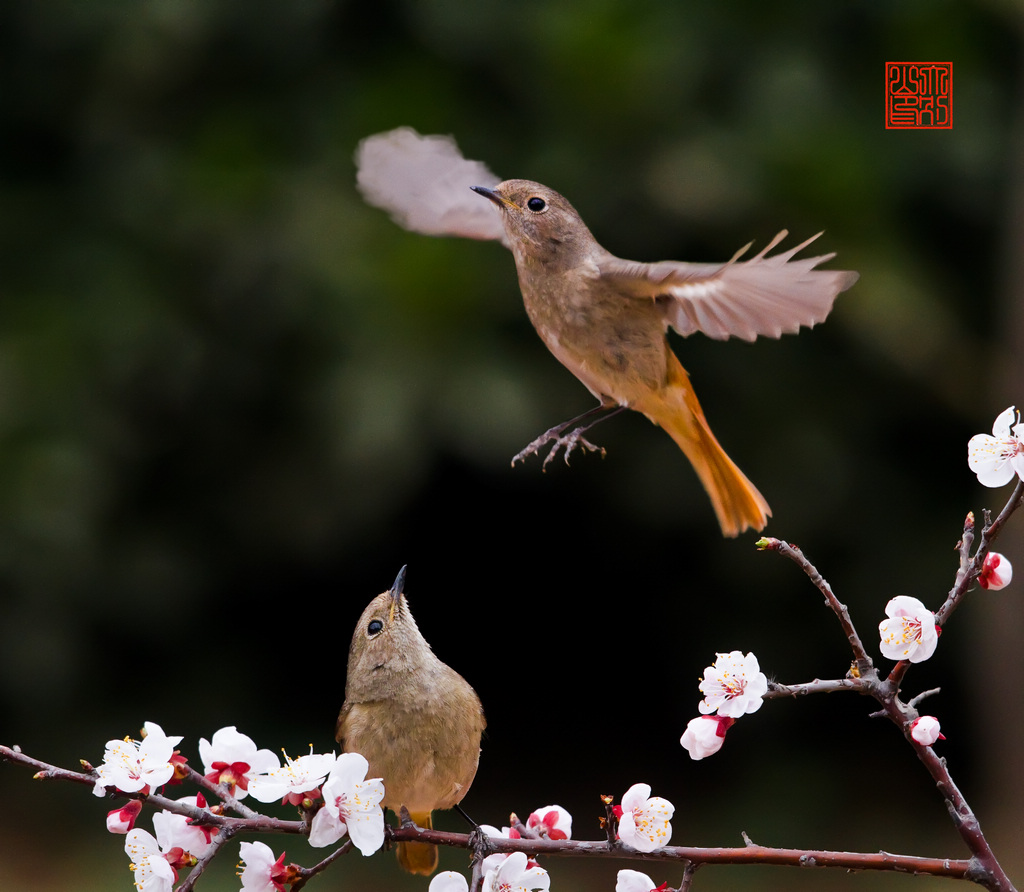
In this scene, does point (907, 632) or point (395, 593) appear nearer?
point (907, 632)

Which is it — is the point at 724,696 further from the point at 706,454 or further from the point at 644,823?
the point at 706,454

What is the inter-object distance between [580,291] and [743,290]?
27 centimetres

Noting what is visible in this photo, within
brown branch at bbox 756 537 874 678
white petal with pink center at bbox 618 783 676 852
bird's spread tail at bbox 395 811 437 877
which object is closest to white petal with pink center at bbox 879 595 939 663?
brown branch at bbox 756 537 874 678

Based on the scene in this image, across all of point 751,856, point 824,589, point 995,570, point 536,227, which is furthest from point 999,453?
point 536,227

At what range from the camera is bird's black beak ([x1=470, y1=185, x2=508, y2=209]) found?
154cm

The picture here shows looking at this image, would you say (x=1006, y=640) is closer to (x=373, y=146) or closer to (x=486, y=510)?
(x=486, y=510)

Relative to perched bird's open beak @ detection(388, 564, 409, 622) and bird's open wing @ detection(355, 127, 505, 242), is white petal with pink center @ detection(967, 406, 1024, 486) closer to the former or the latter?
bird's open wing @ detection(355, 127, 505, 242)

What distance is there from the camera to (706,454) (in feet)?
5.82

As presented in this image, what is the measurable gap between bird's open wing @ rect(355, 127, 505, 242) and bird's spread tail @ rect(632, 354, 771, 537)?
12.6 inches

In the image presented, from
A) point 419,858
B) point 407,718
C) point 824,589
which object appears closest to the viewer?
point 824,589

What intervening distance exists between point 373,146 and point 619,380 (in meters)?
0.43

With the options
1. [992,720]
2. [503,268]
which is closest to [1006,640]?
[992,720]

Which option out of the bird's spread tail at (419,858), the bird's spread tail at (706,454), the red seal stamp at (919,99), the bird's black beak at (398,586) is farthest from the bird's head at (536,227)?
the red seal stamp at (919,99)

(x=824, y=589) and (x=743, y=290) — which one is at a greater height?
(x=743, y=290)
